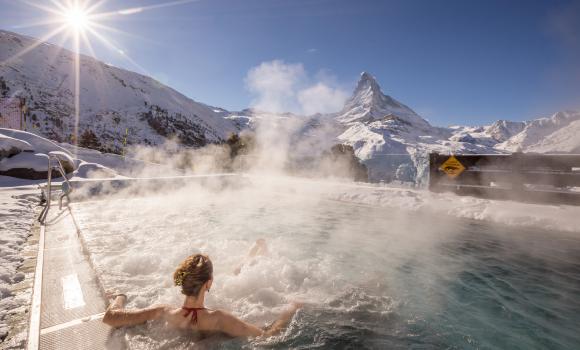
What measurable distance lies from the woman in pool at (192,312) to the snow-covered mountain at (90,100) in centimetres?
3945

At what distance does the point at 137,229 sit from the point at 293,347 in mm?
4535

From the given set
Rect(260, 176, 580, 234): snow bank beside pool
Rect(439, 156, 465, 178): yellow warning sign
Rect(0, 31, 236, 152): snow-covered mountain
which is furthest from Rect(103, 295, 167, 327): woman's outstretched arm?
Rect(0, 31, 236, 152): snow-covered mountain

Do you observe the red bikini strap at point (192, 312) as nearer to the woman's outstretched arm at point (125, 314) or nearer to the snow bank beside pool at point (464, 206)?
the woman's outstretched arm at point (125, 314)

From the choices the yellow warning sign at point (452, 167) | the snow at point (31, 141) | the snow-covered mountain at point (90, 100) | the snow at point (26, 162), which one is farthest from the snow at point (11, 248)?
the snow-covered mountain at point (90, 100)

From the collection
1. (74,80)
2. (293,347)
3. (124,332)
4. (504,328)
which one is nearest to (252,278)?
(293,347)

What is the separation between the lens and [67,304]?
83.9 inches

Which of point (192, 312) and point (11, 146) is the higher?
point (11, 146)

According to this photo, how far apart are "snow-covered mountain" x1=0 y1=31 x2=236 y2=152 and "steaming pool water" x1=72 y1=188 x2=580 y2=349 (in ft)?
121

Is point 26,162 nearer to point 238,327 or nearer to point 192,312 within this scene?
point 192,312

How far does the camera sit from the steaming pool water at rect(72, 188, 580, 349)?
8.16 feet

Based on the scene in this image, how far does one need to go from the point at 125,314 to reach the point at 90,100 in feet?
221

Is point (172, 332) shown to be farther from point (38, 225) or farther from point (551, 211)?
point (551, 211)

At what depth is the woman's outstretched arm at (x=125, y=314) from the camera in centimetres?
199

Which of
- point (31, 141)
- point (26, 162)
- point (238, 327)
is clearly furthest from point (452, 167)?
point (31, 141)
